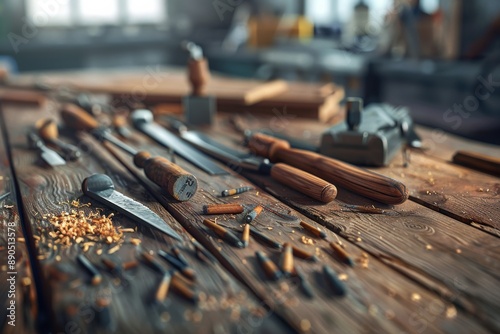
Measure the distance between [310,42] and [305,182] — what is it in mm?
4559

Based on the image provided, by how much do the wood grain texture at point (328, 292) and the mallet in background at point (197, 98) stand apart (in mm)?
1059

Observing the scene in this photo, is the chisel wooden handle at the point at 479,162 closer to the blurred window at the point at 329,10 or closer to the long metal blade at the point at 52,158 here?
the long metal blade at the point at 52,158

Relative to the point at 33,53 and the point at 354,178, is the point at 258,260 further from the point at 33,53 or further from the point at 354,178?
the point at 33,53

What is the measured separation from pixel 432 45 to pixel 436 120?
2.97 feet

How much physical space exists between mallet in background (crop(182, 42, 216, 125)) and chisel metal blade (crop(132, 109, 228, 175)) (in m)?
0.15

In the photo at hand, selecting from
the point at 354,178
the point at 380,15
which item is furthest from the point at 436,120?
the point at 354,178

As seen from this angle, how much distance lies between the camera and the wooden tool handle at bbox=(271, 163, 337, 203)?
119cm

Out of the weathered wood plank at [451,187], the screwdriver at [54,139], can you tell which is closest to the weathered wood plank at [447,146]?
the weathered wood plank at [451,187]

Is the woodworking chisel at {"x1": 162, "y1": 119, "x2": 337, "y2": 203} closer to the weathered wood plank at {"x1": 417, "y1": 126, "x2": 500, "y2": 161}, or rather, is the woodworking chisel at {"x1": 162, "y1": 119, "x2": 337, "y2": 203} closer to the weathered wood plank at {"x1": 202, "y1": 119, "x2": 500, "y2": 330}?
the weathered wood plank at {"x1": 202, "y1": 119, "x2": 500, "y2": 330}

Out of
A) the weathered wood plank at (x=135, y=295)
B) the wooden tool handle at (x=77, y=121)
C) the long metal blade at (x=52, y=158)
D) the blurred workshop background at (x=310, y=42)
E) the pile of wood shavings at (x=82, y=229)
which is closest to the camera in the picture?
the weathered wood plank at (x=135, y=295)

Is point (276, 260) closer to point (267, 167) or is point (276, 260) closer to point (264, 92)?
point (267, 167)

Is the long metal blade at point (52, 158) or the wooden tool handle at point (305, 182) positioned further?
the long metal blade at point (52, 158)

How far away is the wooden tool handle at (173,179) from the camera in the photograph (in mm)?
1209

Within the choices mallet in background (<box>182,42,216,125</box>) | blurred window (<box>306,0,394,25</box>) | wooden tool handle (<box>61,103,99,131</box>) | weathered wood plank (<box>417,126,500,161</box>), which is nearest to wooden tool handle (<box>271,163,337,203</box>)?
weathered wood plank (<box>417,126,500,161</box>)
